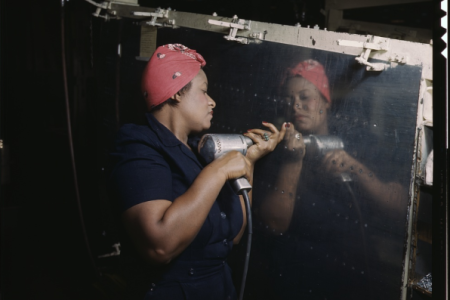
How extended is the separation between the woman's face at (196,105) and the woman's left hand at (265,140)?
8.5 inches

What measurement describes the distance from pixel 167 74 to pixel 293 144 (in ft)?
1.91

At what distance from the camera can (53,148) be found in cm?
368

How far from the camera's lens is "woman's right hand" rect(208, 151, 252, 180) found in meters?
1.31

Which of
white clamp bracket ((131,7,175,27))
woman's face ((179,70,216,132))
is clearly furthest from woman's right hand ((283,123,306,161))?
white clamp bracket ((131,7,175,27))

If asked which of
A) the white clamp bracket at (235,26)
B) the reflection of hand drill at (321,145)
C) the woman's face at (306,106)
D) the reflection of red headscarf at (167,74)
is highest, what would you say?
the white clamp bracket at (235,26)

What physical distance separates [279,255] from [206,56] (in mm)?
999

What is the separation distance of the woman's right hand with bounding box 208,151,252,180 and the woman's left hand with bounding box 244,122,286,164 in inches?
6.6

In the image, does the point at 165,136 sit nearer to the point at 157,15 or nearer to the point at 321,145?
the point at 321,145

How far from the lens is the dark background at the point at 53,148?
9.75ft

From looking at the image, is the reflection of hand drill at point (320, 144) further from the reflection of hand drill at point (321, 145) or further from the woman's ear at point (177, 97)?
the woman's ear at point (177, 97)

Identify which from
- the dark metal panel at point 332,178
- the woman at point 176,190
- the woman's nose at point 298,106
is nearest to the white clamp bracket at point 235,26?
the dark metal panel at point 332,178

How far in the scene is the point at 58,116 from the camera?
364 cm

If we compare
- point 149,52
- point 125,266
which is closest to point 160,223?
point 125,266

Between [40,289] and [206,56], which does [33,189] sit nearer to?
[40,289]
